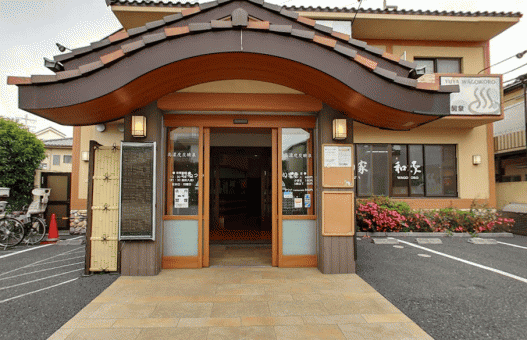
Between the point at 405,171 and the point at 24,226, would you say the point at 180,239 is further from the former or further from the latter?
the point at 405,171

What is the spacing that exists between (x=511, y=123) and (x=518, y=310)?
13.7 meters

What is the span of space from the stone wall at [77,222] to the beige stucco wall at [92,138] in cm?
51

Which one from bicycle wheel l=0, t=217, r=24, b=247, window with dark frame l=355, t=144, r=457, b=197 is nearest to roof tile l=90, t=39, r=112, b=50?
bicycle wheel l=0, t=217, r=24, b=247

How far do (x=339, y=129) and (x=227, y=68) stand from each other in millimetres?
2053

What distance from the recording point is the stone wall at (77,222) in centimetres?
899

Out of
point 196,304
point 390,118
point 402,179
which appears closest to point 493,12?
point 402,179

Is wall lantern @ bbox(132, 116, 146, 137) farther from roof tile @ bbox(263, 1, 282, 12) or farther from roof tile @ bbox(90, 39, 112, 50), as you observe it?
roof tile @ bbox(263, 1, 282, 12)

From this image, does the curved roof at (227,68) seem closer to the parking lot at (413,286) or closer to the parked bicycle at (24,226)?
the parking lot at (413,286)

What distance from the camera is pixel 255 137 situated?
29.9 feet

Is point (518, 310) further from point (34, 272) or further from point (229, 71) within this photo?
point (34, 272)

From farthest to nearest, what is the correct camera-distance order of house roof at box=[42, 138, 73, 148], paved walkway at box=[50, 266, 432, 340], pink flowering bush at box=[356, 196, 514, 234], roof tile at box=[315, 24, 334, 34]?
house roof at box=[42, 138, 73, 148] < pink flowering bush at box=[356, 196, 514, 234] < roof tile at box=[315, 24, 334, 34] < paved walkway at box=[50, 266, 432, 340]

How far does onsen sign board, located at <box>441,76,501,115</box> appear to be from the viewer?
9.08 meters

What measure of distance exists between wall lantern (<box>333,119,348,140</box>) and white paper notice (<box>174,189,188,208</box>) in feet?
9.16

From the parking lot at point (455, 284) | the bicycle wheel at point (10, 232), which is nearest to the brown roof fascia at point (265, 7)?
the parking lot at point (455, 284)
